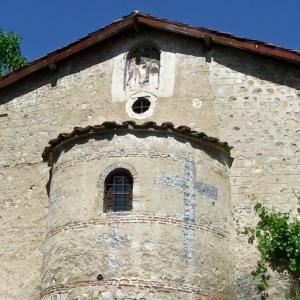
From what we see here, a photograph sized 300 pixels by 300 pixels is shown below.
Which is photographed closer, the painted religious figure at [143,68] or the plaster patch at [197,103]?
the plaster patch at [197,103]

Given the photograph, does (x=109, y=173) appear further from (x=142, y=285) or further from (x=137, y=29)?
(x=137, y=29)

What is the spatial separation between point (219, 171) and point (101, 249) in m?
3.12

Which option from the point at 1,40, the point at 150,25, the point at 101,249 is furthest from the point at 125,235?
the point at 1,40

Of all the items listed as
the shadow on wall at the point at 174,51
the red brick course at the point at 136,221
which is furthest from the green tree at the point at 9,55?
the red brick course at the point at 136,221

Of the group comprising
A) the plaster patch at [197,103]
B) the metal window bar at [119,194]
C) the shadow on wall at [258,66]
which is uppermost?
the shadow on wall at [258,66]

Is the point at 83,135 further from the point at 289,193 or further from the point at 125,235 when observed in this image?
the point at 289,193

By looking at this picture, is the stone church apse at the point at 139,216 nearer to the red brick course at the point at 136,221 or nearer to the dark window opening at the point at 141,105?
the red brick course at the point at 136,221

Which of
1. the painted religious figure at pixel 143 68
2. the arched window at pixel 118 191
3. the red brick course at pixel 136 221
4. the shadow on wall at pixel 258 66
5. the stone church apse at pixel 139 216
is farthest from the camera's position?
the painted religious figure at pixel 143 68

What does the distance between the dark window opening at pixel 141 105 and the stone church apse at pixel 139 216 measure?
199 centimetres

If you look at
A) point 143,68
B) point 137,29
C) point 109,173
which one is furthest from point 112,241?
point 137,29

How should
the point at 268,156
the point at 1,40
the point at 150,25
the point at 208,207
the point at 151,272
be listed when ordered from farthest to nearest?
the point at 1,40
the point at 150,25
the point at 268,156
the point at 208,207
the point at 151,272

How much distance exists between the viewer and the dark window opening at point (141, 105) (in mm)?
14516

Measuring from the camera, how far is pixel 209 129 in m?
13.9

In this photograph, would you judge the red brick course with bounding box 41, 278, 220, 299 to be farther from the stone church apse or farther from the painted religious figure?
the painted religious figure
